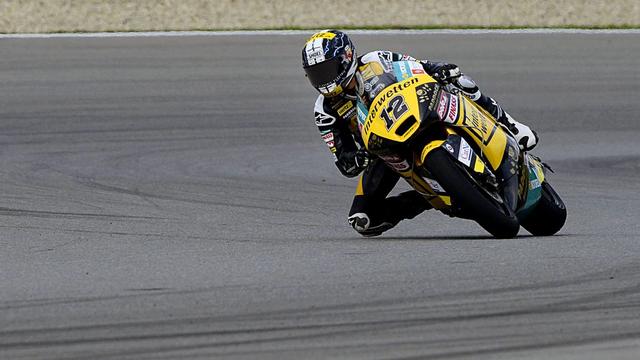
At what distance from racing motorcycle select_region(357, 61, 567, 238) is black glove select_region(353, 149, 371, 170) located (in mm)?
164

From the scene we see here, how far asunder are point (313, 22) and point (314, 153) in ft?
10.5

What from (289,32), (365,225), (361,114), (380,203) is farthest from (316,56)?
(289,32)

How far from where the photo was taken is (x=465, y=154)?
7.00 metres

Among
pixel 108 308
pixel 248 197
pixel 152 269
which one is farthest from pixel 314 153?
pixel 108 308

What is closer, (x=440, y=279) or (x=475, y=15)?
(x=440, y=279)

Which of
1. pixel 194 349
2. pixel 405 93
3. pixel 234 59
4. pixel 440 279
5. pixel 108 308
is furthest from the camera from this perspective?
pixel 234 59

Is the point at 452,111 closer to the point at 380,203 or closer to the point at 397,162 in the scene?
the point at 397,162

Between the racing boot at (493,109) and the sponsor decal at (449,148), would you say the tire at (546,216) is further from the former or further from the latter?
the sponsor decal at (449,148)

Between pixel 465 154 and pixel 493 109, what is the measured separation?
884 mm

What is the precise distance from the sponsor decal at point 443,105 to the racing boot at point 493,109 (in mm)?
465

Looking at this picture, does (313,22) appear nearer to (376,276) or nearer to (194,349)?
(376,276)

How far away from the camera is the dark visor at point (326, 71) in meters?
7.34

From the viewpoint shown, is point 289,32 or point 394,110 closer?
point 394,110

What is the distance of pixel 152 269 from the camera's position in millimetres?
Answer: 6359
